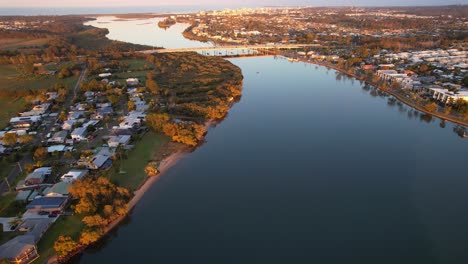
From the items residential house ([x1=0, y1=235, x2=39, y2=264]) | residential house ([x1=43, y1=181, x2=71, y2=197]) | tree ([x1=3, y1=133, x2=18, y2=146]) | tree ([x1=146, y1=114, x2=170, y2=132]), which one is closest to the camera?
residential house ([x1=0, y1=235, x2=39, y2=264])

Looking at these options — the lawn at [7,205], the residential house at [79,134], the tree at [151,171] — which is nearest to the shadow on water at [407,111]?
the tree at [151,171]

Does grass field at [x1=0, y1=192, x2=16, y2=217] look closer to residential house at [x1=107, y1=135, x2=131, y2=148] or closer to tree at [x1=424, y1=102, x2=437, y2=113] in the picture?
residential house at [x1=107, y1=135, x2=131, y2=148]

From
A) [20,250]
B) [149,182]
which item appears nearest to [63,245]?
[20,250]

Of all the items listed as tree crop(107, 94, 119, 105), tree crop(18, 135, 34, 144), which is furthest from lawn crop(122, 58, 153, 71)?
tree crop(18, 135, 34, 144)

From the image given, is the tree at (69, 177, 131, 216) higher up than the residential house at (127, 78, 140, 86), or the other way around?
the residential house at (127, 78, 140, 86)

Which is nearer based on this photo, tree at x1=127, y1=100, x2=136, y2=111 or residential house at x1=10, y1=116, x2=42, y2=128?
residential house at x1=10, y1=116, x2=42, y2=128

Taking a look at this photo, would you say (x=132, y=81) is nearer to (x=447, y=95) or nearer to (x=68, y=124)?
(x=68, y=124)

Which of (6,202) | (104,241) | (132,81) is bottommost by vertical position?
(104,241)

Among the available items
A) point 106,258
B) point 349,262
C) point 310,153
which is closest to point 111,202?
point 106,258
